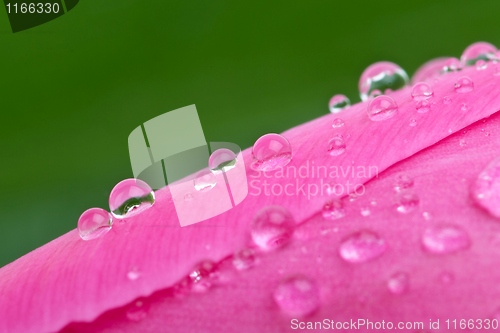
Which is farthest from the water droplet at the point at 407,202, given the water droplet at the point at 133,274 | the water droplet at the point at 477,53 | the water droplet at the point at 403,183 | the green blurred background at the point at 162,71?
the green blurred background at the point at 162,71

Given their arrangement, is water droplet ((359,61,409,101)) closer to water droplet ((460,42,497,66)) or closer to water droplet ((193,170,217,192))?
water droplet ((460,42,497,66))

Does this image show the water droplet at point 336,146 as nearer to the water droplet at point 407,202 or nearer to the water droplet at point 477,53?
Answer: the water droplet at point 407,202

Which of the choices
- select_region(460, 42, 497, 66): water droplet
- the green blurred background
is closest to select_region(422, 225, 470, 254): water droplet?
select_region(460, 42, 497, 66): water droplet

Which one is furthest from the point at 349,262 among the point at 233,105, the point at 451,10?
the point at 451,10

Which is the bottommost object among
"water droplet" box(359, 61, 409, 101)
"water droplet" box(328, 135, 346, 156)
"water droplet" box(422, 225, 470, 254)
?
"water droplet" box(359, 61, 409, 101)

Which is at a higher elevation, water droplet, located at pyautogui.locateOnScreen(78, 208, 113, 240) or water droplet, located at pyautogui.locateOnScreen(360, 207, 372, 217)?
water droplet, located at pyautogui.locateOnScreen(78, 208, 113, 240)

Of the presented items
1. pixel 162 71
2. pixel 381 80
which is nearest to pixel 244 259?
pixel 381 80
